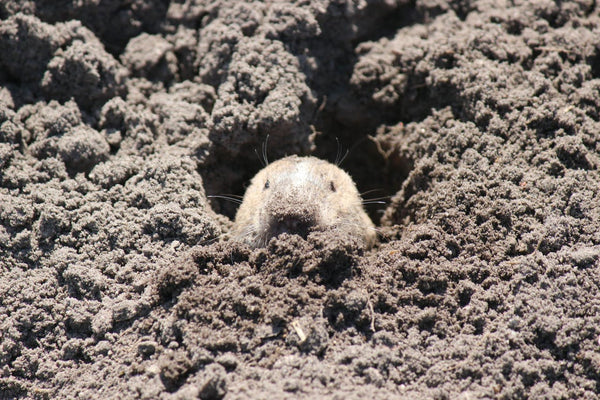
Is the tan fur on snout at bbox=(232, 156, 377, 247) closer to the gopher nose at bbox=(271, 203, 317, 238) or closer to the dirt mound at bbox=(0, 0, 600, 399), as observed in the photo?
the gopher nose at bbox=(271, 203, 317, 238)

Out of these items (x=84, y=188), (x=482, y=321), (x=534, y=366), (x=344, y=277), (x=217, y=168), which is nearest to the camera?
(x=534, y=366)

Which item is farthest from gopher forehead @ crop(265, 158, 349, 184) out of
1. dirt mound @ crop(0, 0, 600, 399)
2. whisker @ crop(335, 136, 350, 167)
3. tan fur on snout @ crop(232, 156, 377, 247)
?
Answer: whisker @ crop(335, 136, 350, 167)

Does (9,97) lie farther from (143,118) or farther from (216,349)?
(216,349)

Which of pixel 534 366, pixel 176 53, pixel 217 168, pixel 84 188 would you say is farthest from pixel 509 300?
pixel 176 53

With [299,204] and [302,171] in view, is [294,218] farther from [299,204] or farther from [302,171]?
[302,171]

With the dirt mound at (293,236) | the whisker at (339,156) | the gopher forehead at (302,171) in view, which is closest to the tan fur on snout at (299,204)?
the gopher forehead at (302,171)

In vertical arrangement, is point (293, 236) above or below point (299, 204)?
below

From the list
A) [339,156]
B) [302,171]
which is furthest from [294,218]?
[339,156]

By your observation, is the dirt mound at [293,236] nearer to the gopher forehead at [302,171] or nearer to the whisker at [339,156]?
the whisker at [339,156]
